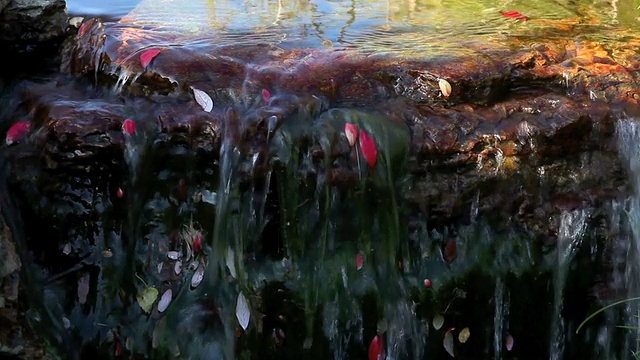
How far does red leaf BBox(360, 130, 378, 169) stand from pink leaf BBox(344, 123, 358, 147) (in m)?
0.03

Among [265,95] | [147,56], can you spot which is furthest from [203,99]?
[147,56]

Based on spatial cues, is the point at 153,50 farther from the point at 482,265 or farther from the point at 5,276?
the point at 482,265

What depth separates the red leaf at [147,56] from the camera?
9.70 feet

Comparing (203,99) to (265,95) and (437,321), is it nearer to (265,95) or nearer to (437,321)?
(265,95)

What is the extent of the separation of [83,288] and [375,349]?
121cm

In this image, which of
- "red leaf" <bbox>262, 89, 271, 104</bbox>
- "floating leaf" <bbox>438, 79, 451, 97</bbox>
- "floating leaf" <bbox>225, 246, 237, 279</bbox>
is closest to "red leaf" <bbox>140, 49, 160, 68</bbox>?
"red leaf" <bbox>262, 89, 271, 104</bbox>

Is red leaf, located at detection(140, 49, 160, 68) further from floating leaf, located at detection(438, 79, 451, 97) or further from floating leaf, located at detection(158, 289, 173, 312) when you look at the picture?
floating leaf, located at detection(438, 79, 451, 97)

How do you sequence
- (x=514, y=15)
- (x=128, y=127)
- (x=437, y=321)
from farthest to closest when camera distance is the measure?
(x=514, y=15) → (x=437, y=321) → (x=128, y=127)

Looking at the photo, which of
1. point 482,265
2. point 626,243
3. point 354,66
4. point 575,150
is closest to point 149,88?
point 354,66

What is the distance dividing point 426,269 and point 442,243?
127 mm

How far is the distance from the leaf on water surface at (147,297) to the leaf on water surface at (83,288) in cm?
21

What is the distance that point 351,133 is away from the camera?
2.72 m

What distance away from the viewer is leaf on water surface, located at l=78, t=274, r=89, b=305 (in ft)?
9.08

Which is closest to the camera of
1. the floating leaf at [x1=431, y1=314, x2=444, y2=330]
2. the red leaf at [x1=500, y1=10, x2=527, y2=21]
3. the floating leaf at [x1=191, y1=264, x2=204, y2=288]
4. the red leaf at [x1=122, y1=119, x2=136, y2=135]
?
the red leaf at [x1=122, y1=119, x2=136, y2=135]
